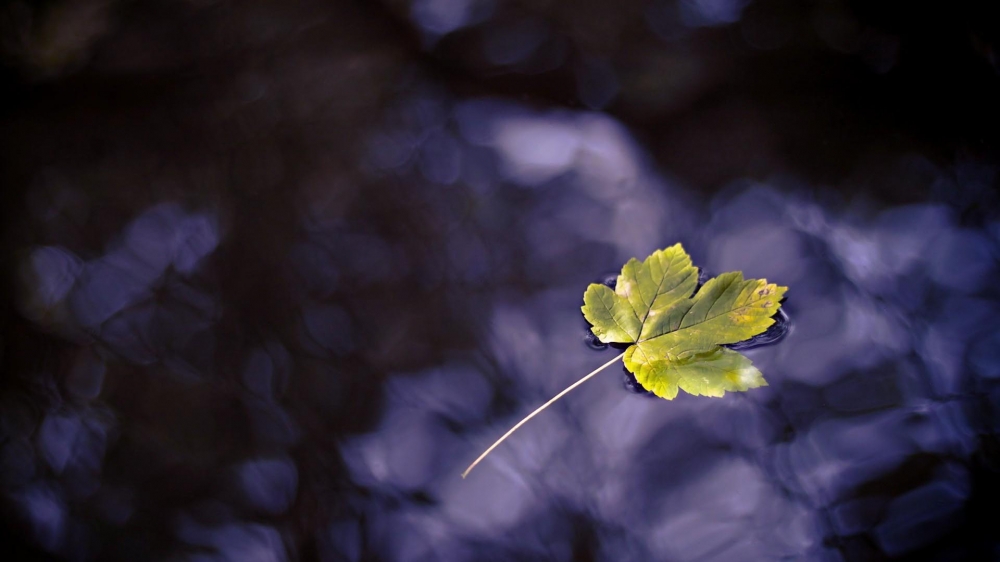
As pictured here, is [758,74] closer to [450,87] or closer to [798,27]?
[798,27]

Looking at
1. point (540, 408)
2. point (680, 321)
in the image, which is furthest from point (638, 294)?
point (540, 408)

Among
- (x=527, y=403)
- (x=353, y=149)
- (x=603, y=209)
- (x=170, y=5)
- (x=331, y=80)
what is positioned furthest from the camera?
(x=170, y=5)

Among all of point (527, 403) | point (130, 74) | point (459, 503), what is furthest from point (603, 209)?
point (130, 74)

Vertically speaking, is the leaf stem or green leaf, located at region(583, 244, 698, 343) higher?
green leaf, located at region(583, 244, 698, 343)

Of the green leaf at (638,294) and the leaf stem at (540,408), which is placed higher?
the green leaf at (638,294)

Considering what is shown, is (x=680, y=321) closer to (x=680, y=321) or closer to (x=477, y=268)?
(x=680, y=321)
